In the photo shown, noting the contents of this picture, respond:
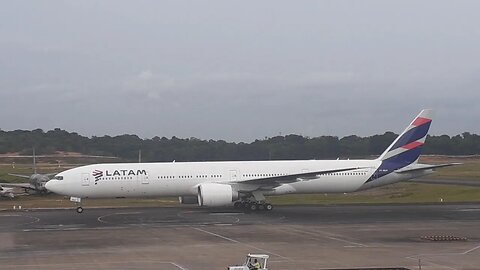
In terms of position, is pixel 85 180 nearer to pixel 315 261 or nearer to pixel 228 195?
pixel 228 195

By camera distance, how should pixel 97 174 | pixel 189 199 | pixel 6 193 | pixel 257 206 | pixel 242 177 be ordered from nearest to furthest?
pixel 97 174 → pixel 257 206 → pixel 242 177 → pixel 189 199 → pixel 6 193

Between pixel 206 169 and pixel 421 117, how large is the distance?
15.3 meters

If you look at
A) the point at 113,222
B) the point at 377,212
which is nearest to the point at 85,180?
the point at 113,222

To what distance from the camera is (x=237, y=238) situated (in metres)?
26.8

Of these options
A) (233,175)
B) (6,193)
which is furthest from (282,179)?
(6,193)

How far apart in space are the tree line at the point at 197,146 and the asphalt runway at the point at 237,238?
3338cm

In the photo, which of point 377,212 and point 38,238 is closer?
point 38,238

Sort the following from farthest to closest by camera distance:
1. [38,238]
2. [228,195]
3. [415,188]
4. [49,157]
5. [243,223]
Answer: [49,157], [415,188], [228,195], [243,223], [38,238]

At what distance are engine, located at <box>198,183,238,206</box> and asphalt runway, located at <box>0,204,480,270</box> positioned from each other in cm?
100

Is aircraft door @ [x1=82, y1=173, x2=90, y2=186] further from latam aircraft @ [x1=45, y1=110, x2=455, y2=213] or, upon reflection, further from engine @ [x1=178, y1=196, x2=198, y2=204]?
engine @ [x1=178, y1=196, x2=198, y2=204]

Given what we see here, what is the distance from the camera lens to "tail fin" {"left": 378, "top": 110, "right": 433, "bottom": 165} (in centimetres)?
4309

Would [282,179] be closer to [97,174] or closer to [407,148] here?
[407,148]

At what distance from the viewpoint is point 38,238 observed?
2753 cm

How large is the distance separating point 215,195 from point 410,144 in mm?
14434
